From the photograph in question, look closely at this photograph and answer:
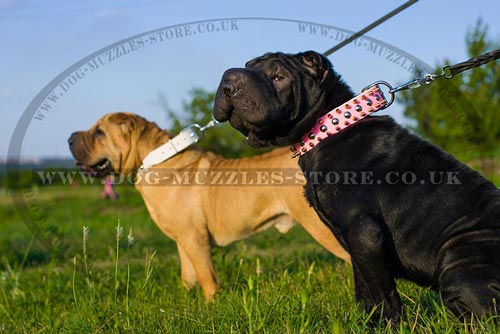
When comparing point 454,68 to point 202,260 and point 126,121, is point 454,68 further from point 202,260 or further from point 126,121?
point 126,121

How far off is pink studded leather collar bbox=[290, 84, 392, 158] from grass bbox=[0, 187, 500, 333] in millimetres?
862

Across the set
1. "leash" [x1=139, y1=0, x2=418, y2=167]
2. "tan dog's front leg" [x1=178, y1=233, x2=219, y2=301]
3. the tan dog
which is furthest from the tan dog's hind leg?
"leash" [x1=139, y1=0, x2=418, y2=167]

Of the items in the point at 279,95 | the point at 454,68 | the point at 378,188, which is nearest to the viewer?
the point at 378,188

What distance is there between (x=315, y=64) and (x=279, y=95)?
286mm

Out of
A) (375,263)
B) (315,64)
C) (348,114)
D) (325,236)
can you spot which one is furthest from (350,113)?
(325,236)

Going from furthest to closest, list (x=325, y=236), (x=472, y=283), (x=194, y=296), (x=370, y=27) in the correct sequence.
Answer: (x=325, y=236) < (x=194, y=296) < (x=370, y=27) < (x=472, y=283)

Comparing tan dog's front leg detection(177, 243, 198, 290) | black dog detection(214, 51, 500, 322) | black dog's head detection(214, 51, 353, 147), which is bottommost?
tan dog's front leg detection(177, 243, 198, 290)

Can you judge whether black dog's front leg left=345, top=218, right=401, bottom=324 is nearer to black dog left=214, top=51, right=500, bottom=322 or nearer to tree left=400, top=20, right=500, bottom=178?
black dog left=214, top=51, right=500, bottom=322

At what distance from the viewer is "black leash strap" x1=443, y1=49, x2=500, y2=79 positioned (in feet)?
10.4

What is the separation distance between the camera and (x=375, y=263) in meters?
2.90

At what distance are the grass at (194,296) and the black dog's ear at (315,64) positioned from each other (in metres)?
1.18

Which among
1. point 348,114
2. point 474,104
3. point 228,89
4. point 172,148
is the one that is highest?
point 228,89

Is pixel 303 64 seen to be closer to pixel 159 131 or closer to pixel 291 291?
pixel 291 291

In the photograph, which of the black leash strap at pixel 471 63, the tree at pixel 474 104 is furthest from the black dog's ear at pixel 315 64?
the tree at pixel 474 104
